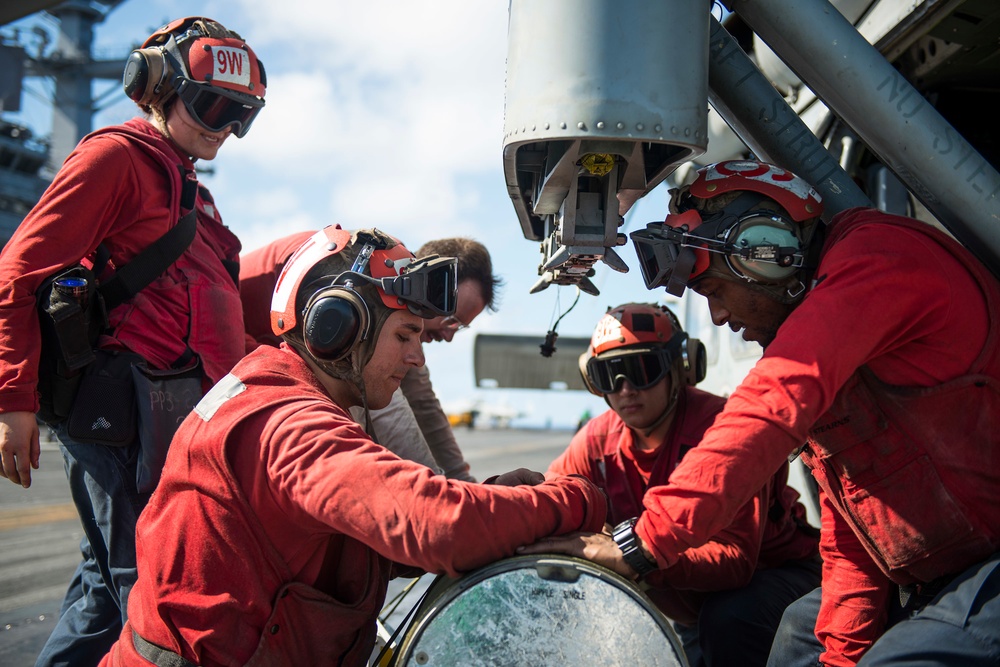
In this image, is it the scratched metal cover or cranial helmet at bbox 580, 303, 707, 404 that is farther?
cranial helmet at bbox 580, 303, 707, 404

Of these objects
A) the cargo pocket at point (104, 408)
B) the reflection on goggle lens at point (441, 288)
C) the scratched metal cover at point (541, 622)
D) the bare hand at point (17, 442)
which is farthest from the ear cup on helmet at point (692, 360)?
the bare hand at point (17, 442)

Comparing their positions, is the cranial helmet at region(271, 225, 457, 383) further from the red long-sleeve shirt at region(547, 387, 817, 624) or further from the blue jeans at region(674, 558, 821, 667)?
the blue jeans at region(674, 558, 821, 667)

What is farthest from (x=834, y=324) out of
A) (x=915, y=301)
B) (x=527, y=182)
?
(x=527, y=182)

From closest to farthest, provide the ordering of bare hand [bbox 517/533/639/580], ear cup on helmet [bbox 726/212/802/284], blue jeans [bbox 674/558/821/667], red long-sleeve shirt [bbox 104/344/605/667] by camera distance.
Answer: red long-sleeve shirt [bbox 104/344/605/667] < bare hand [bbox 517/533/639/580] < ear cup on helmet [bbox 726/212/802/284] < blue jeans [bbox 674/558/821/667]

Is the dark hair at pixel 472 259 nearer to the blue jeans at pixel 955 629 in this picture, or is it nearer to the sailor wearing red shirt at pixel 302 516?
Answer: the sailor wearing red shirt at pixel 302 516

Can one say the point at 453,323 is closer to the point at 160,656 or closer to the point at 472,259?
the point at 472,259

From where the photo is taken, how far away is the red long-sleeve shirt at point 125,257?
8.37 ft

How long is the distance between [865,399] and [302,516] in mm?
1356

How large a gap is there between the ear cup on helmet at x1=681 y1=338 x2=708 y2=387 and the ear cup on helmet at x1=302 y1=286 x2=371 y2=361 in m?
1.90

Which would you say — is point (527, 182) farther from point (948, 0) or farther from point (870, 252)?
point (948, 0)

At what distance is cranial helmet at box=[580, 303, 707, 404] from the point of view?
11.4 ft

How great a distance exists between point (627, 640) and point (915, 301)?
100 centimetres

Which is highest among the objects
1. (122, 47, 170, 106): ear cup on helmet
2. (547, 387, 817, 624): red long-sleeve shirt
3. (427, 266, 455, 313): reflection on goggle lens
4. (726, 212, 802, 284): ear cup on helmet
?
(122, 47, 170, 106): ear cup on helmet

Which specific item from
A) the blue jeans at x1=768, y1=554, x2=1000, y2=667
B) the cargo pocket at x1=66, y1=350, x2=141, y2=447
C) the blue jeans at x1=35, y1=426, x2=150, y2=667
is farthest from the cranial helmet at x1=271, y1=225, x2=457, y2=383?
the blue jeans at x1=768, y1=554, x2=1000, y2=667
